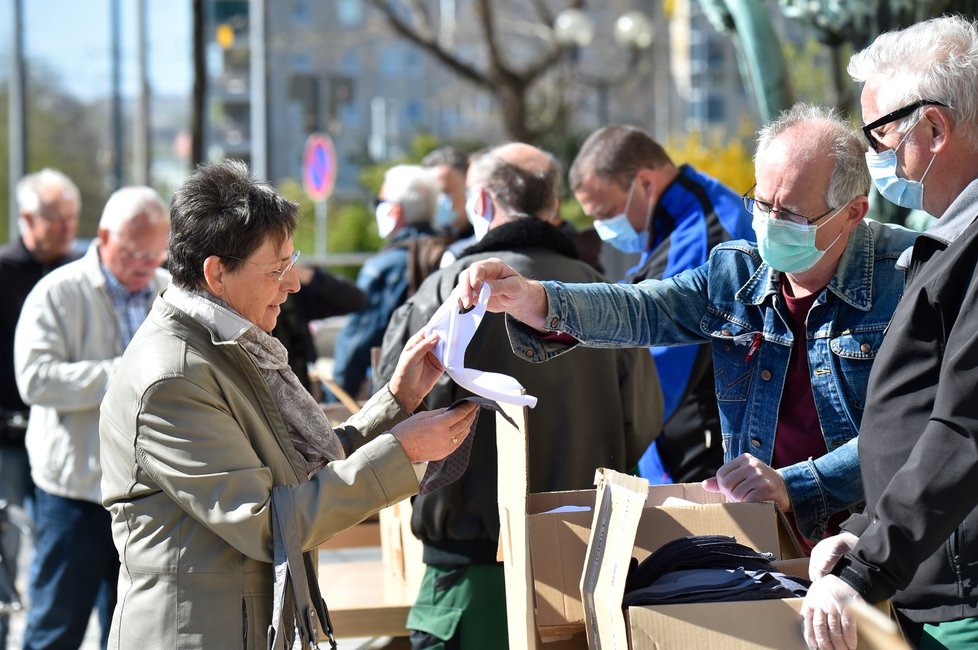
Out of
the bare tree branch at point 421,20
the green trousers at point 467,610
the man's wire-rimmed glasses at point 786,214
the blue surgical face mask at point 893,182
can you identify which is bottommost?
the green trousers at point 467,610

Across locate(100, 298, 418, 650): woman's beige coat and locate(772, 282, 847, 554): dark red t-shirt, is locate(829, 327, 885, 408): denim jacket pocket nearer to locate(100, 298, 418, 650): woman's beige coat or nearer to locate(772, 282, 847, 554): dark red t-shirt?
locate(772, 282, 847, 554): dark red t-shirt

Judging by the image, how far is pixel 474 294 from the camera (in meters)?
2.68

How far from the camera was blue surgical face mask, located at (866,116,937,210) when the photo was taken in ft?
7.88

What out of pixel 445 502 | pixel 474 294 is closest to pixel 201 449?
pixel 474 294

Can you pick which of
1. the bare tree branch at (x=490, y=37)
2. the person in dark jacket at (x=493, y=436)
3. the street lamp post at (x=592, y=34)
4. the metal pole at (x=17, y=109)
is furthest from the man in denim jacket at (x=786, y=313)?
the bare tree branch at (x=490, y=37)

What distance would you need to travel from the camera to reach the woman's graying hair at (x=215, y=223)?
2.61 meters

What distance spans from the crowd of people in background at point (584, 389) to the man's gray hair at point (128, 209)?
1.42m

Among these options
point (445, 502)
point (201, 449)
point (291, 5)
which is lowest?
point (445, 502)

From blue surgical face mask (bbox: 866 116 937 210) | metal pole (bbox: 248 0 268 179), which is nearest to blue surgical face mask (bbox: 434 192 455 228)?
blue surgical face mask (bbox: 866 116 937 210)

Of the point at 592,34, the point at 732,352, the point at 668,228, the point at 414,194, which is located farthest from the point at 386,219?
the point at 592,34

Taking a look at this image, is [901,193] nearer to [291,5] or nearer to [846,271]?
[846,271]

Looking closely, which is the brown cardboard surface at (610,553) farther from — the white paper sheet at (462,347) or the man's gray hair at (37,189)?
the man's gray hair at (37,189)

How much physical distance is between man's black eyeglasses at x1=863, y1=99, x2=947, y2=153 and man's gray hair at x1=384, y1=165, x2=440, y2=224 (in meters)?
4.22

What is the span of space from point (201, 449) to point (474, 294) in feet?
2.22
